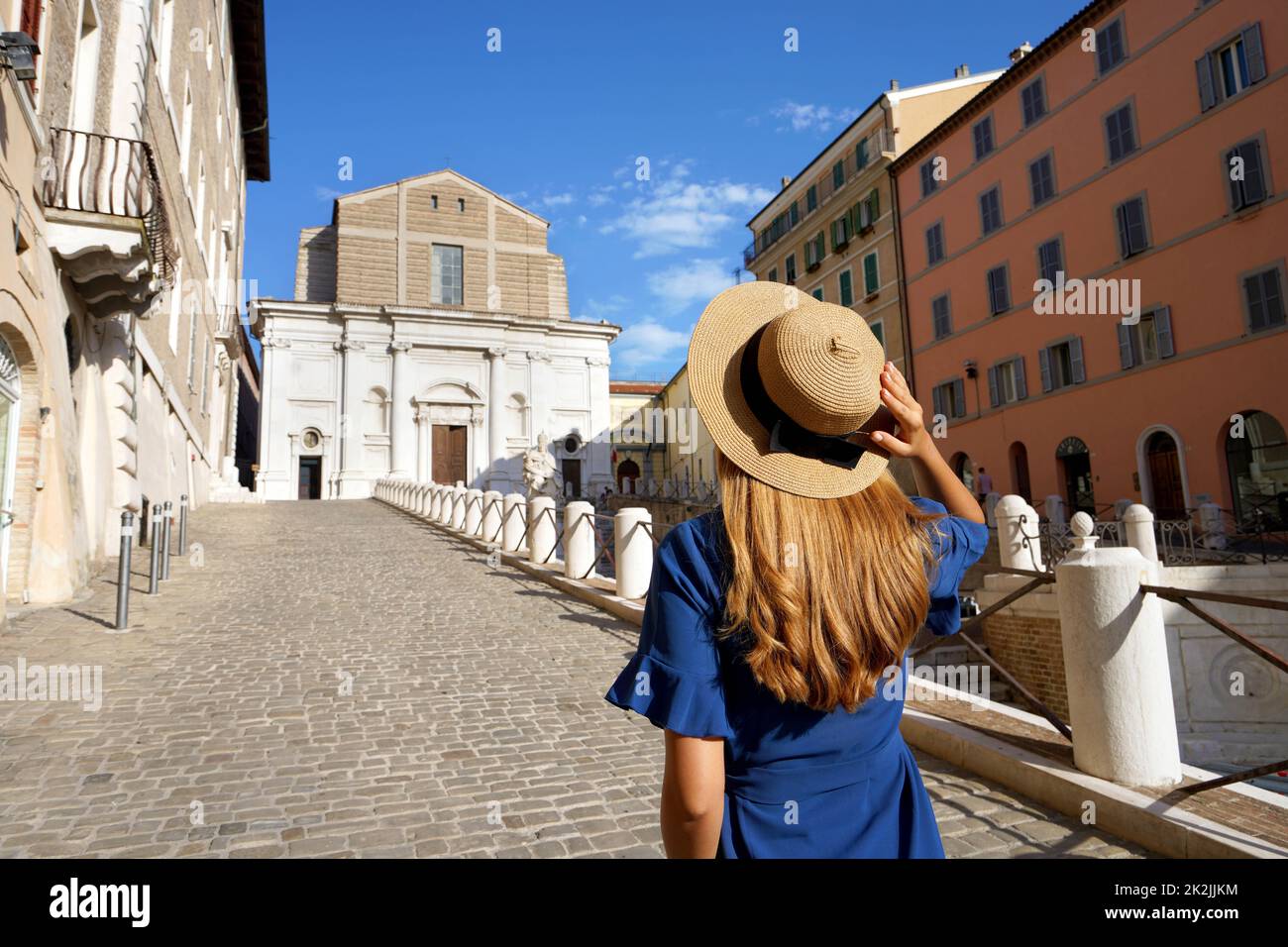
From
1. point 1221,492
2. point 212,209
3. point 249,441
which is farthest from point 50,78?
point 249,441

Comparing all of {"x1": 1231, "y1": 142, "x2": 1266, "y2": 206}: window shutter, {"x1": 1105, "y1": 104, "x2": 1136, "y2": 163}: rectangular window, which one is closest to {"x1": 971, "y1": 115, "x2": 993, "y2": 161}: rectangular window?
{"x1": 1105, "y1": 104, "x2": 1136, "y2": 163}: rectangular window

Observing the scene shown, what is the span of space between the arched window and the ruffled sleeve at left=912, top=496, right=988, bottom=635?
39.3 m

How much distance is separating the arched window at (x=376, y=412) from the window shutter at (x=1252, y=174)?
3470cm

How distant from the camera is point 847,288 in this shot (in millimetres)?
33812

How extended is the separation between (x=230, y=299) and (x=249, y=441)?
21.4 meters

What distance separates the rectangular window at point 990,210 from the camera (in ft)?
83.7

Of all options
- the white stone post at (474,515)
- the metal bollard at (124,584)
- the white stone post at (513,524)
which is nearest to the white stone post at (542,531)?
the white stone post at (513,524)

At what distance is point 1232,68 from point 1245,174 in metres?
2.79

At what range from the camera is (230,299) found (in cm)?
3142

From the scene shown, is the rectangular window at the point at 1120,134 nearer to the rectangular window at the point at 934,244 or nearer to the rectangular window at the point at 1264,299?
the rectangular window at the point at 1264,299

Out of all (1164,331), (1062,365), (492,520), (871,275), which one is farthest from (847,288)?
(492,520)

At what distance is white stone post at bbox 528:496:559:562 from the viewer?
1382 centimetres

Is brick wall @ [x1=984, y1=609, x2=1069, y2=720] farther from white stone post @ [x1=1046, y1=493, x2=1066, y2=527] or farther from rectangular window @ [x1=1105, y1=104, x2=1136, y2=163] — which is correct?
rectangular window @ [x1=1105, y1=104, x2=1136, y2=163]
